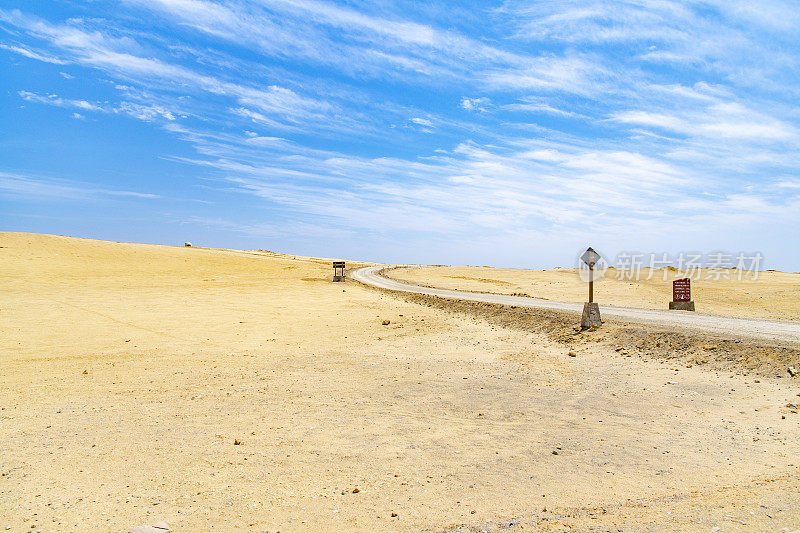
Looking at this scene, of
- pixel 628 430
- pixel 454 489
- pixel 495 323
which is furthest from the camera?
pixel 495 323

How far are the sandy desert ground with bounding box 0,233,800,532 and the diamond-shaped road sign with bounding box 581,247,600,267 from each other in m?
2.49

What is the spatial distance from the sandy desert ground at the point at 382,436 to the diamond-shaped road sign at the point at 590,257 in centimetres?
249

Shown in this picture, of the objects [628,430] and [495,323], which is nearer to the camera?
[628,430]

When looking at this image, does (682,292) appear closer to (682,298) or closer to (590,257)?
(682,298)

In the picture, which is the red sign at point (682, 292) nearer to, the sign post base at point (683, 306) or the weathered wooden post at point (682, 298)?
the weathered wooden post at point (682, 298)

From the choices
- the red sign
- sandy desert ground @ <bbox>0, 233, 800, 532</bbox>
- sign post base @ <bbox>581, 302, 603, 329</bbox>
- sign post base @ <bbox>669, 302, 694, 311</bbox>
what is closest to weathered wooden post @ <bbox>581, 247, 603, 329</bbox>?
sign post base @ <bbox>581, 302, 603, 329</bbox>

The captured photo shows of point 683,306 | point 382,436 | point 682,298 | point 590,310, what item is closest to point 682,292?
point 682,298

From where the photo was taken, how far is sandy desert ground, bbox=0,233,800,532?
504 cm

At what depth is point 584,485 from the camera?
5.70 metres

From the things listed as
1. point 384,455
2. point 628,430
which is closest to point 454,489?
point 384,455

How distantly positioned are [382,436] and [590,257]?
35.1 feet

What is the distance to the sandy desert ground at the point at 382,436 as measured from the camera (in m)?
5.04

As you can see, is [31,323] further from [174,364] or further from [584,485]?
[584,485]

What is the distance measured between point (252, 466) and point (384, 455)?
1604mm
